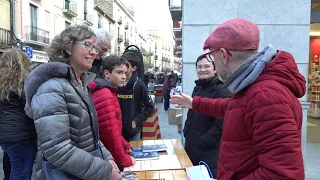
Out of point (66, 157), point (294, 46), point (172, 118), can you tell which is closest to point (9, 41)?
point (172, 118)

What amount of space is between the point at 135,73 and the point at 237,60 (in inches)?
116

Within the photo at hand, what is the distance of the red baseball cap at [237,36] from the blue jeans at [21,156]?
2892 mm

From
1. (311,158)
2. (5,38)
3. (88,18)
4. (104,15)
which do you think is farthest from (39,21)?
(311,158)

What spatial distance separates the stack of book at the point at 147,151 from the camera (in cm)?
306

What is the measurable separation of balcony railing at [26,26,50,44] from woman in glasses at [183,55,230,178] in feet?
71.9

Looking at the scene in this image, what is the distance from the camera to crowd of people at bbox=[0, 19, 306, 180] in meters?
1.25

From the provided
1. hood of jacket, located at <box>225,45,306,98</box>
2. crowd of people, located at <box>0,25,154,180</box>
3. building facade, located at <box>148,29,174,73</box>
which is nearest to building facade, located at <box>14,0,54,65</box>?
crowd of people, located at <box>0,25,154,180</box>

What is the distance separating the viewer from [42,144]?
5.85 feet

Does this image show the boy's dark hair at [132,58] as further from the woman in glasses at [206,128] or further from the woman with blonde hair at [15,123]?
the woman with blonde hair at [15,123]

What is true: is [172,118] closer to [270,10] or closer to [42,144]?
[270,10]

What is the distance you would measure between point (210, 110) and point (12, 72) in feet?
8.07

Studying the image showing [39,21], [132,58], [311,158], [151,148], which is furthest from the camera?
[39,21]

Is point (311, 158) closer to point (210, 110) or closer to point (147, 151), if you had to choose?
point (147, 151)

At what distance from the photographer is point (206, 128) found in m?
3.19
